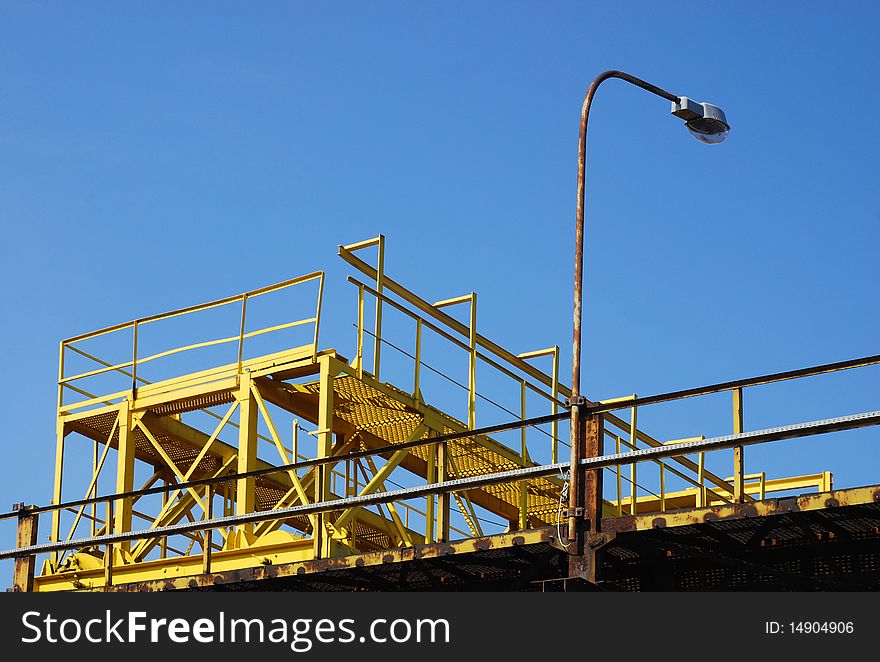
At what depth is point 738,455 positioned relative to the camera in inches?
706

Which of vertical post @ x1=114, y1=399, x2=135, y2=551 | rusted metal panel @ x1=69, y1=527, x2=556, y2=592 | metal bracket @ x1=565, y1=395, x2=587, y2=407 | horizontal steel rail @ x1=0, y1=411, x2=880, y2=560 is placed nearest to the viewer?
horizontal steel rail @ x1=0, y1=411, x2=880, y2=560

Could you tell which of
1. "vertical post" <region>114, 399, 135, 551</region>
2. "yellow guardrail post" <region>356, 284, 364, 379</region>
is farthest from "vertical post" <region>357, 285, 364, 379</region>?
"vertical post" <region>114, 399, 135, 551</region>

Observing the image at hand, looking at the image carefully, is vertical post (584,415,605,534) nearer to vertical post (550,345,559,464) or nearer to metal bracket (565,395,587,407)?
metal bracket (565,395,587,407)

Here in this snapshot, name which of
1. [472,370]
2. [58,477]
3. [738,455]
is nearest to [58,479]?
[58,477]

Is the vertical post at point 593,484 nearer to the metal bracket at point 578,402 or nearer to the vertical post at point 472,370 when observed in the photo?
the metal bracket at point 578,402

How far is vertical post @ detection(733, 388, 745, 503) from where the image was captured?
17.9 meters

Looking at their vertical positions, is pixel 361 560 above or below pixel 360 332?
below

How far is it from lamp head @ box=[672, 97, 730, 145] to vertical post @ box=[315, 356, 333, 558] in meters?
6.57

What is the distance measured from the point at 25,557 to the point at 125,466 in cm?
379

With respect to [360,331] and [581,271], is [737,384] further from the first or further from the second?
[360,331]

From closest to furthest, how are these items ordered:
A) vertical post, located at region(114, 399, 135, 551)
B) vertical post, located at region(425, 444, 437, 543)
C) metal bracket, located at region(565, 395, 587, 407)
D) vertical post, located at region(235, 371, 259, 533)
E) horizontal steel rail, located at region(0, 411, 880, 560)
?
horizontal steel rail, located at region(0, 411, 880, 560) → metal bracket, located at region(565, 395, 587, 407) → vertical post, located at region(425, 444, 437, 543) → vertical post, located at region(235, 371, 259, 533) → vertical post, located at region(114, 399, 135, 551)
